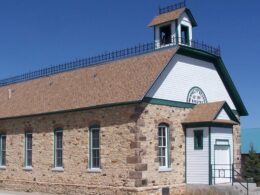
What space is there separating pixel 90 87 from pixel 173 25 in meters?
A: 5.75

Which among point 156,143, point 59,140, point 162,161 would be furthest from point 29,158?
point 156,143

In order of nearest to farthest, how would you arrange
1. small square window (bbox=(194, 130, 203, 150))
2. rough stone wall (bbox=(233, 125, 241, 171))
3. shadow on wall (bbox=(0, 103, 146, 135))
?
shadow on wall (bbox=(0, 103, 146, 135)), small square window (bbox=(194, 130, 203, 150)), rough stone wall (bbox=(233, 125, 241, 171))

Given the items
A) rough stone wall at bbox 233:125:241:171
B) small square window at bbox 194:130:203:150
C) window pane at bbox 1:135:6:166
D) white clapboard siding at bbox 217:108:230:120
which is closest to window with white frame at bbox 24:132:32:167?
window pane at bbox 1:135:6:166

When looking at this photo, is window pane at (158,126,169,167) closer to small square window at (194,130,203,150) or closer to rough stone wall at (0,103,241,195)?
rough stone wall at (0,103,241,195)

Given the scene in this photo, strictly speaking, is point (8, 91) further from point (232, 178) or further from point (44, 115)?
point (232, 178)

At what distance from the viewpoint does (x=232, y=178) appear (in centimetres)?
2258

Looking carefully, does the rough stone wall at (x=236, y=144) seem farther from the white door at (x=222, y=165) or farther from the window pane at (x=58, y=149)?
the window pane at (x=58, y=149)

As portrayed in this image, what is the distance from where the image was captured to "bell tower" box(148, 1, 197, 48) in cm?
2580

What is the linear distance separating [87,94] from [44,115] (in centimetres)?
343

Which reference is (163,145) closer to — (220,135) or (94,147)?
(220,135)

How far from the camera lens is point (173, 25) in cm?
2586

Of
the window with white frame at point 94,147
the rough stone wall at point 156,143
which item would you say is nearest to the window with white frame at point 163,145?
the rough stone wall at point 156,143

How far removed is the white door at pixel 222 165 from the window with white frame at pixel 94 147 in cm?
577

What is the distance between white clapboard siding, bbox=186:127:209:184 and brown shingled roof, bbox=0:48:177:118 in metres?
3.83
